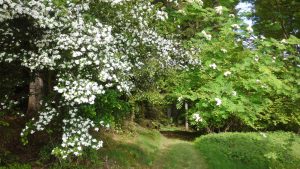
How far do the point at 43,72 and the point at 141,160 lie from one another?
17.2 feet

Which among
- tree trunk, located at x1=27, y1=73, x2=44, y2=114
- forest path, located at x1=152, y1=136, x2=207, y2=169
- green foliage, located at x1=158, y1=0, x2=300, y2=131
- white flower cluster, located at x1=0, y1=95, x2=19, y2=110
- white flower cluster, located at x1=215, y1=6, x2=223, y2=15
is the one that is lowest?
forest path, located at x1=152, y1=136, x2=207, y2=169

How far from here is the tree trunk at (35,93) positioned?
9206mm

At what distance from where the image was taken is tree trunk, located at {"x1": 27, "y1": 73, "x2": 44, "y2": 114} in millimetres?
9206

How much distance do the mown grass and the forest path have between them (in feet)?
1.16

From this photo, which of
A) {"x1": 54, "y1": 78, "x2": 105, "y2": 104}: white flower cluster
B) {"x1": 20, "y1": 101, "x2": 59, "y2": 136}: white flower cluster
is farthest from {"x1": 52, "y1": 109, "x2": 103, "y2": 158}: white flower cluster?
{"x1": 54, "y1": 78, "x2": 105, "y2": 104}: white flower cluster

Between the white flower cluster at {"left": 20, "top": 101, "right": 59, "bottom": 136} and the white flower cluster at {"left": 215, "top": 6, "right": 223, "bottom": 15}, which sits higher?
the white flower cluster at {"left": 215, "top": 6, "right": 223, "bottom": 15}

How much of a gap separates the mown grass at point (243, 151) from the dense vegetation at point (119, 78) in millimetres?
68

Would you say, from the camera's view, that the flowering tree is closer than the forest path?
Yes

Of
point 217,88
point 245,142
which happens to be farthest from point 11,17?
point 245,142

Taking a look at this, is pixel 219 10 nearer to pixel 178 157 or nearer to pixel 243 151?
pixel 178 157

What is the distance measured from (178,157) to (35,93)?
22.6 ft

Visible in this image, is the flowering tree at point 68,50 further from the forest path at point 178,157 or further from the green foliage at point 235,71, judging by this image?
the forest path at point 178,157

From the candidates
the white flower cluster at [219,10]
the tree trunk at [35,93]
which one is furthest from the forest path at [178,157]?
the white flower cluster at [219,10]

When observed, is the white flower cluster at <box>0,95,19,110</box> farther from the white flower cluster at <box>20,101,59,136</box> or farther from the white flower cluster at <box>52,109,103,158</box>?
the white flower cluster at <box>52,109,103,158</box>
